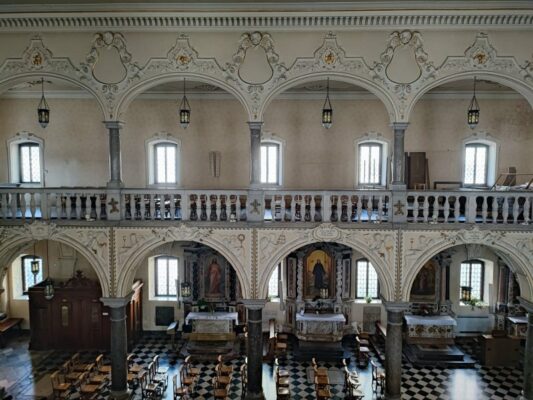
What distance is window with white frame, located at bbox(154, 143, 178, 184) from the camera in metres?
18.8

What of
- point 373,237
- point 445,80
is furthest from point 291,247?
point 445,80

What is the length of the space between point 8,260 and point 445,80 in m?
14.8

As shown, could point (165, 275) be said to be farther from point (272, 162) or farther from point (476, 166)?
point (476, 166)

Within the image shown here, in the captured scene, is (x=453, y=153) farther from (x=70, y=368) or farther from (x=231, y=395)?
(x=70, y=368)

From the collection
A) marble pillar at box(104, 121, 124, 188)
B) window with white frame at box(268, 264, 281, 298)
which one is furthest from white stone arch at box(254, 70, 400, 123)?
window with white frame at box(268, 264, 281, 298)

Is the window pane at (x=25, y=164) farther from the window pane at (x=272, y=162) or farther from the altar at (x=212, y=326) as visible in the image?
the window pane at (x=272, y=162)

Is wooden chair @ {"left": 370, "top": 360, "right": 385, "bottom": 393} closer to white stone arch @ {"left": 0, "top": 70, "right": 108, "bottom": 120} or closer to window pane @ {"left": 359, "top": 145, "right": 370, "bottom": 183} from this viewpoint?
window pane @ {"left": 359, "top": 145, "right": 370, "bottom": 183}

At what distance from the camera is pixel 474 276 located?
1938 centimetres

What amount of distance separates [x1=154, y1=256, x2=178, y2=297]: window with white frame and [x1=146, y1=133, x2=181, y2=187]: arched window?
3.39 m

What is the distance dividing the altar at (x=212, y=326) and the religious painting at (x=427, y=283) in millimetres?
7663

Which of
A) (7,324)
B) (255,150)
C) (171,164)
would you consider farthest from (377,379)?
(7,324)

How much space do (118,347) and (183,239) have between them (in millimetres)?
3888

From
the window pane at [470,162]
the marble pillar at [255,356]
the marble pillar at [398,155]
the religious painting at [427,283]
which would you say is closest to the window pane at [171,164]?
the marble pillar at [255,356]

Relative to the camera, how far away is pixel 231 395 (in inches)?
581
